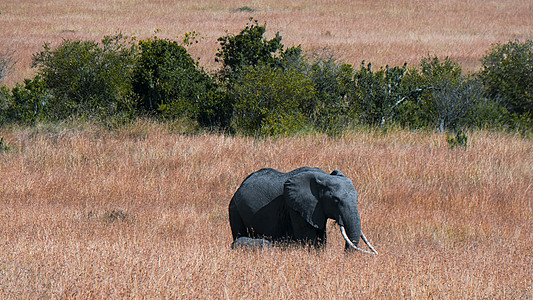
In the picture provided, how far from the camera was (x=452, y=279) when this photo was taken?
17.1 ft

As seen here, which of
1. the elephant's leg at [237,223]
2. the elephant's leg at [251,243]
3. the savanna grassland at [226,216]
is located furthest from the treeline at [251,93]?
the elephant's leg at [251,243]

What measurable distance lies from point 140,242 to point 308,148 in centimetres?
554

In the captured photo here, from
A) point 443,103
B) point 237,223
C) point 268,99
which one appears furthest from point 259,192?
point 443,103

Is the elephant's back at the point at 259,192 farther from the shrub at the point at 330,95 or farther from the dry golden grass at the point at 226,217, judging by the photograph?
the shrub at the point at 330,95

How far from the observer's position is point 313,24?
44.3m

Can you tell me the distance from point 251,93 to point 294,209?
318 inches

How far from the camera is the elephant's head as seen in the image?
5.68 metres

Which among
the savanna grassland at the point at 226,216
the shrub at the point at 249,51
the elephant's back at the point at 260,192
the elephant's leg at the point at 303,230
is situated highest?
the shrub at the point at 249,51

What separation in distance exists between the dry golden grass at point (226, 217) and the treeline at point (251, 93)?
4.85 ft

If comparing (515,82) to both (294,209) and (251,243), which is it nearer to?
(294,209)

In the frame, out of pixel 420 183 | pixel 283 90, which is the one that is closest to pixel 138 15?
pixel 283 90

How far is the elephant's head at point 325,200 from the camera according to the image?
568 cm

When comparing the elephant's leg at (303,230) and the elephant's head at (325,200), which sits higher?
the elephant's head at (325,200)

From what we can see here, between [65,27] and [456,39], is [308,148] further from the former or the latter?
[65,27]
